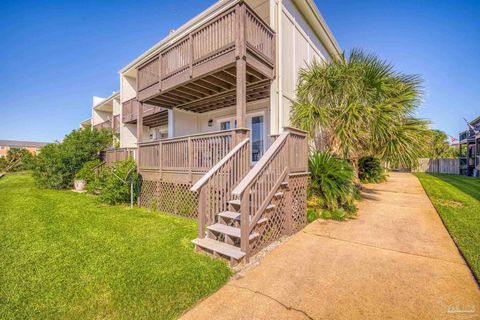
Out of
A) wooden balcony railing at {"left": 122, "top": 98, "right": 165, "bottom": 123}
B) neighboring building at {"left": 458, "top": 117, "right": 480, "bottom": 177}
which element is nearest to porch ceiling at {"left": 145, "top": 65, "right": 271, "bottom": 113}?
wooden balcony railing at {"left": 122, "top": 98, "right": 165, "bottom": 123}

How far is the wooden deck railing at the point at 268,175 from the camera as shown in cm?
330

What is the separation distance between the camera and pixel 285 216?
14.9ft

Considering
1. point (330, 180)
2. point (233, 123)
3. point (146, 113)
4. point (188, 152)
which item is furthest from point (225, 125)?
point (330, 180)

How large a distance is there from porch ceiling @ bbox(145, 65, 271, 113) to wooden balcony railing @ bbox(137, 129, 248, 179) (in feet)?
6.19

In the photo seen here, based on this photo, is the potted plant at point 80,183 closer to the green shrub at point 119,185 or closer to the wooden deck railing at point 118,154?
the wooden deck railing at point 118,154

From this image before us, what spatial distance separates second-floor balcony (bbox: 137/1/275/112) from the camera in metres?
5.30

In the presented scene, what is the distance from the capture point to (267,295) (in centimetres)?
253

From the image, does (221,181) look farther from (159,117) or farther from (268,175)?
(159,117)

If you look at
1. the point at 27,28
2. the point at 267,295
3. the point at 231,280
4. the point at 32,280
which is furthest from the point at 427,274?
the point at 27,28

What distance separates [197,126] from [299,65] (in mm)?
5728

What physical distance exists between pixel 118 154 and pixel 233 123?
20.8 feet

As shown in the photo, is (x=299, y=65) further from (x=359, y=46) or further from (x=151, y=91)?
(x=151, y=91)

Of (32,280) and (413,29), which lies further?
(413,29)

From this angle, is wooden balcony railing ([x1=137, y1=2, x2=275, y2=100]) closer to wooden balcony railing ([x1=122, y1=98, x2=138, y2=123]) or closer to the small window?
the small window
